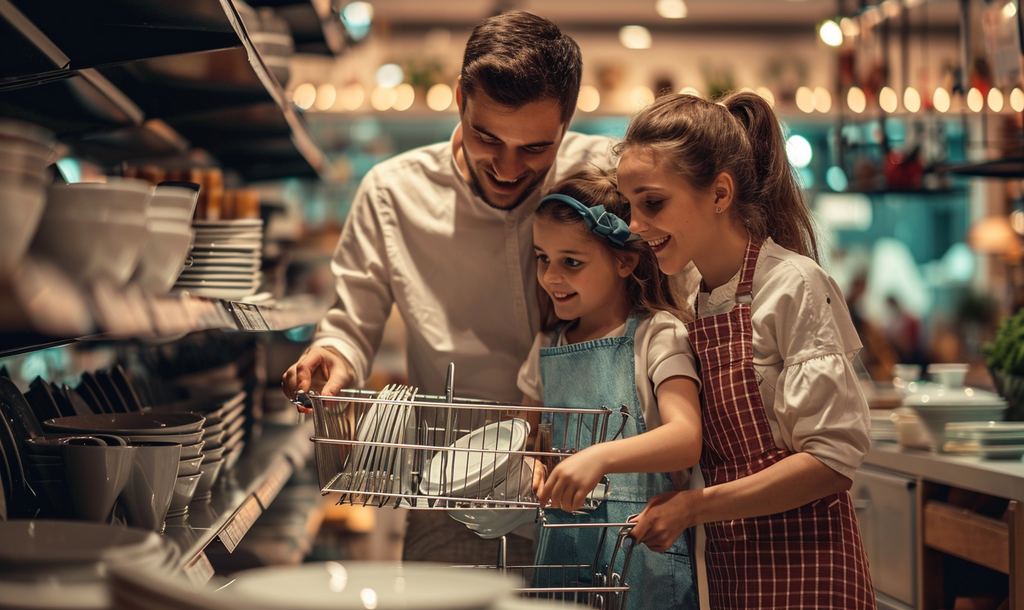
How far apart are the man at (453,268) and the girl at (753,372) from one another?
0.38 m

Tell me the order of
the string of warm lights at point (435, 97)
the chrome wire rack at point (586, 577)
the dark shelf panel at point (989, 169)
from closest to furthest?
the chrome wire rack at point (586, 577), the dark shelf panel at point (989, 169), the string of warm lights at point (435, 97)

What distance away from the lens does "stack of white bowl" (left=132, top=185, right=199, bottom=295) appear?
1.08 m

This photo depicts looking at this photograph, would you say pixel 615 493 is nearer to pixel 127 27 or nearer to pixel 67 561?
pixel 67 561

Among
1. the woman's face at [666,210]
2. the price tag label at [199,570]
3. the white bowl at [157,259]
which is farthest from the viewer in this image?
the woman's face at [666,210]

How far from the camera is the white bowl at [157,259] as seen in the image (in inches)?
42.6

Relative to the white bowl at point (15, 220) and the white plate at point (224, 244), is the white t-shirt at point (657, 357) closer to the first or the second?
the white plate at point (224, 244)

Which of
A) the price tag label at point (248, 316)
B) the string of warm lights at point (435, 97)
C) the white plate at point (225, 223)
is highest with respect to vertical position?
the string of warm lights at point (435, 97)

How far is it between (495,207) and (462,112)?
242mm

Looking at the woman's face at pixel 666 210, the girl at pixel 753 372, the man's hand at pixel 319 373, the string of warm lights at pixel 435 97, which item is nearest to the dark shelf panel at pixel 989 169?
the girl at pixel 753 372

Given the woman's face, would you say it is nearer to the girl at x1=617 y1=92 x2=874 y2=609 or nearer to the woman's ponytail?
the girl at x1=617 y1=92 x2=874 y2=609

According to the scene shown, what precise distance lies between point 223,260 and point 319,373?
345 millimetres

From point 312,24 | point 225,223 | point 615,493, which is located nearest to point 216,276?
point 225,223

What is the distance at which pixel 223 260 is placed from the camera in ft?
6.47

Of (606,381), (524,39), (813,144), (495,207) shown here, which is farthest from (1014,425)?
(813,144)
